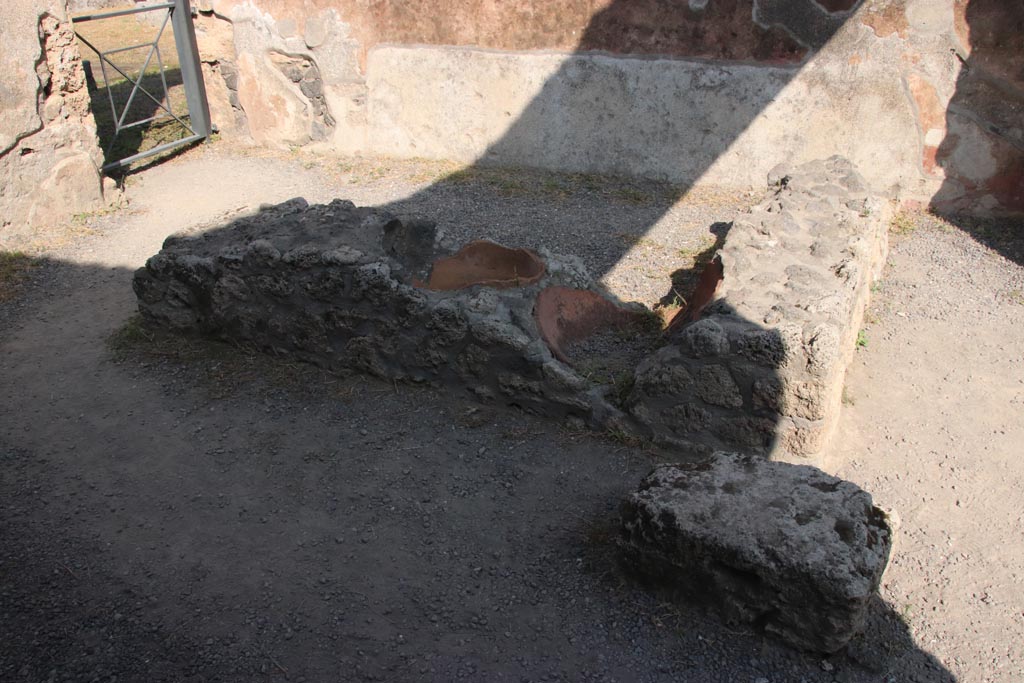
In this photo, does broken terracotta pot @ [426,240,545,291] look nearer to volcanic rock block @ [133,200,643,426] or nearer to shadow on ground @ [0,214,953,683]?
volcanic rock block @ [133,200,643,426]

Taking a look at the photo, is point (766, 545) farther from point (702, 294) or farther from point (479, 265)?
point (479, 265)

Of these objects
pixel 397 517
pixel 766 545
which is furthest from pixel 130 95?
pixel 766 545

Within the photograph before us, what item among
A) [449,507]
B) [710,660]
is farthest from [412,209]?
[710,660]

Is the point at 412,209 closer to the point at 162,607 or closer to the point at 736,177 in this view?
the point at 736,177

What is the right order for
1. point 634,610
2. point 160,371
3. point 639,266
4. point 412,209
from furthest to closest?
1. point 412,209
2. point 639,266
3. point 160,371
4. point 634,610

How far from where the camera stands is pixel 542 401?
3607 mm

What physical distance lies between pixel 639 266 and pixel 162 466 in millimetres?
3015

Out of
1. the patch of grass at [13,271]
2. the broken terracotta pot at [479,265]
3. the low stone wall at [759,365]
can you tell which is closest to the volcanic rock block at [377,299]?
the broken terracotta pot at [479,265]

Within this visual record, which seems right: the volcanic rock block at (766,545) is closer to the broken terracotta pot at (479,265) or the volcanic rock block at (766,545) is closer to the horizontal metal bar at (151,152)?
the broken terracotta pot at (479,265)

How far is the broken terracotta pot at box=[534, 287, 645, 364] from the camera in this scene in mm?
3863

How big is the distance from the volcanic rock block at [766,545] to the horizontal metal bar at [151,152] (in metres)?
5.31

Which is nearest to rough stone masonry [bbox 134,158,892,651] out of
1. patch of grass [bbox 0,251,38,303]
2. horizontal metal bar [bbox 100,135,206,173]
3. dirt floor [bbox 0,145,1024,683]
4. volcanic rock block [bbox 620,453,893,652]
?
volcanic rock block [bbox 620,453,893,652]

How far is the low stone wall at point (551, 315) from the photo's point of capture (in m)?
3.31

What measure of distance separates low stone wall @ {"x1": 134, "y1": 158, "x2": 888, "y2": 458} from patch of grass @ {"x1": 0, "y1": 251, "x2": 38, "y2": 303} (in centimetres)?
127
